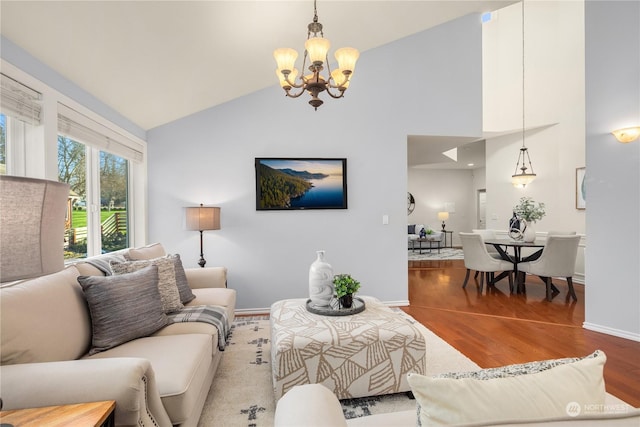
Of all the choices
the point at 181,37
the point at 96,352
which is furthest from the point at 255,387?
the point at 181,37

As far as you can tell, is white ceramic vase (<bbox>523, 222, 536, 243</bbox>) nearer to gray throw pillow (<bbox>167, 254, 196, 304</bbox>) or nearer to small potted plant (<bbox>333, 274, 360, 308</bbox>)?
small potted plant (<bbox>333, 274, 360, 308</bbox>)

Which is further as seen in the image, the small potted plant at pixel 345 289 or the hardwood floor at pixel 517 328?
the hardwood floor at pixel 517 328

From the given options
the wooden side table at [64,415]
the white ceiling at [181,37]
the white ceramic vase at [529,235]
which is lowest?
the wooden side table at [64,415]

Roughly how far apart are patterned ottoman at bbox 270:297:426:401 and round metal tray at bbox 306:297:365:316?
0.12 m

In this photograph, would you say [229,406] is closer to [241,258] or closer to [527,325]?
[241,258]

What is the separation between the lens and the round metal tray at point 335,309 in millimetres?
2257

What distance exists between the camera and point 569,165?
220 inches

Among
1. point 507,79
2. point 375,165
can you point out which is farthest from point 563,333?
point 507,79

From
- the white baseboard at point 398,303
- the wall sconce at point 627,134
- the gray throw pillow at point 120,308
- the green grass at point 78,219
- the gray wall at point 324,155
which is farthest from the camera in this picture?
the white baseboard at point 398,303

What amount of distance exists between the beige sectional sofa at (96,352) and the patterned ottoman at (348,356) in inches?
18.9

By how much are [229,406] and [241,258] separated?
1999mm

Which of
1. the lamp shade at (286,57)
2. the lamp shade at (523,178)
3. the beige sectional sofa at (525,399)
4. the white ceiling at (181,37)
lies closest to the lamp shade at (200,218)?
the white ceiling at (181,37)

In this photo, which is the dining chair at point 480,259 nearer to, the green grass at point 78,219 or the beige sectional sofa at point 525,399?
the beige sectional sofa at point 525,399

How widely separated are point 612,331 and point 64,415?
431cm
